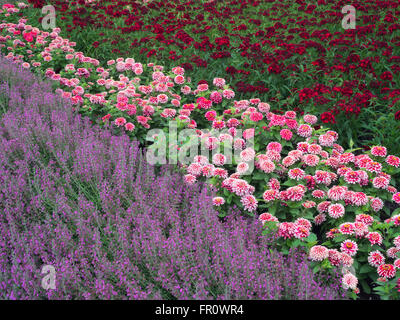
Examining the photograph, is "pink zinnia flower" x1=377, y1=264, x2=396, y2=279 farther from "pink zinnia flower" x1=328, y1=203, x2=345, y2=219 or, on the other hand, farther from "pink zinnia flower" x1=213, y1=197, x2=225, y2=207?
"pink zinnia flower" x1=213, y1=197, x2=225, y2=207

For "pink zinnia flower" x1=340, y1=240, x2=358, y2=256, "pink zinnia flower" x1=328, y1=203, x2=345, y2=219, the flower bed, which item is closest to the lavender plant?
"pink zinnia flower" x1=340, y1=240, x2=358, y2=256

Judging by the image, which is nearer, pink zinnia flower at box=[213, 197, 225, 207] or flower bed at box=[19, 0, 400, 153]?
pink zinnia flower at box=[213, 197, 225, 207]

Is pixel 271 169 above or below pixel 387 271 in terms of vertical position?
above

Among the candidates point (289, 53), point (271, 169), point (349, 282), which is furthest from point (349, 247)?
point (289, 53)

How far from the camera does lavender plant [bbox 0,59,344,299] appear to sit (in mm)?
2043

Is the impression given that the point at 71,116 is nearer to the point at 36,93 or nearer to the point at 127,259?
the point at 36,93

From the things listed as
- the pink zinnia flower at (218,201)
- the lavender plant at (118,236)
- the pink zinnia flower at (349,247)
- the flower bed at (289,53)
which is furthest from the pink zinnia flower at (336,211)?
the flower bed at (289,53)

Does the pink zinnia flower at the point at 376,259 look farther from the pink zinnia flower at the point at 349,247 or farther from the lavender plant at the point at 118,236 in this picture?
the lavender plant at the point at 118,236

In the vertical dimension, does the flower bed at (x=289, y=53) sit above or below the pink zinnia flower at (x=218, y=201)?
above

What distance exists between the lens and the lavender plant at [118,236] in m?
2.04

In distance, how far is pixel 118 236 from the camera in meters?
2.35

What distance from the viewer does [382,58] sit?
4672 millimetres

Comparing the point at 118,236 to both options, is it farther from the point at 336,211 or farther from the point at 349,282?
the point at 336,211
